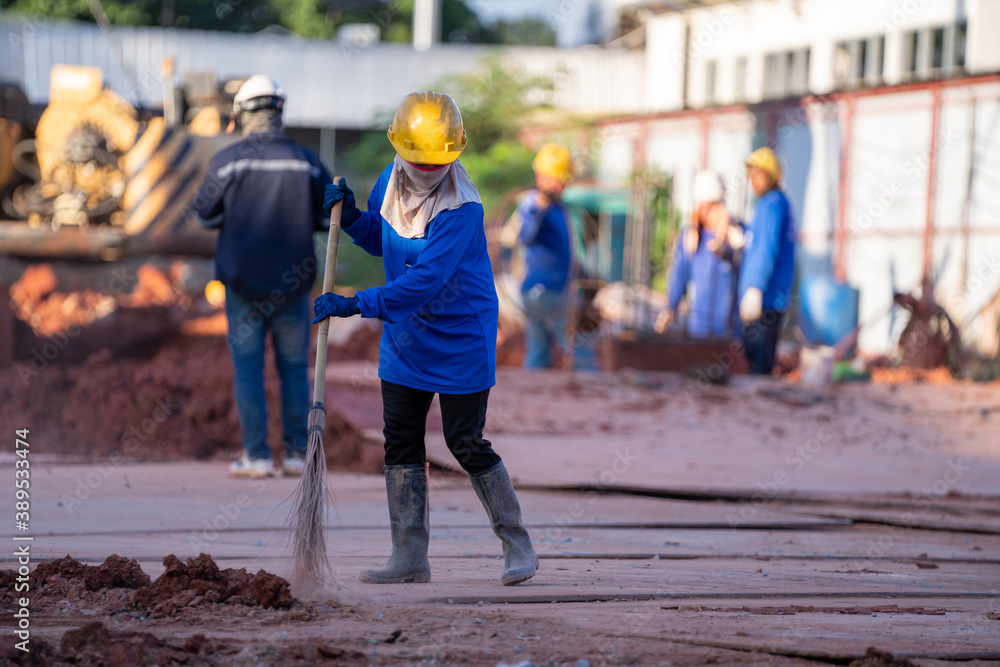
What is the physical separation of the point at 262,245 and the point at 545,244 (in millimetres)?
4043

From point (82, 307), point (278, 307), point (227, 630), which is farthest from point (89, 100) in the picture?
point (227, 630)

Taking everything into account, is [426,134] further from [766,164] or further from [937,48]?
[937,48]

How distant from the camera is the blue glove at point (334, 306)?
3654 mm

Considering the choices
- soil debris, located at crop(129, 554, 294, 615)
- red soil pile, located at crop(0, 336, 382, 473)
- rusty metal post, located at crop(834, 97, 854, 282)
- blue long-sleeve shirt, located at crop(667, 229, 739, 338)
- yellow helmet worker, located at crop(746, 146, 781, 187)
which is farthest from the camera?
rusty metal post, located at crop(834, 97, 854, 282)

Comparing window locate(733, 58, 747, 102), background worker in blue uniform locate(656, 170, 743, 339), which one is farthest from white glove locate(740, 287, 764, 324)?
window locate(733, 58, 747, 102)

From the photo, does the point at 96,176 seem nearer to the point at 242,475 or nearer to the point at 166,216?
the point at 166,216

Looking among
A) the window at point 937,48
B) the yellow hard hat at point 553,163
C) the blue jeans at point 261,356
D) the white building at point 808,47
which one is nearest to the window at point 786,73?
the white building at point 808,47

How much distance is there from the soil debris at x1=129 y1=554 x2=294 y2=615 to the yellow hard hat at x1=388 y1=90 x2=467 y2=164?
1444mm

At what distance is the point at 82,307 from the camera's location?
1134cm

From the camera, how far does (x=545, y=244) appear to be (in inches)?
386

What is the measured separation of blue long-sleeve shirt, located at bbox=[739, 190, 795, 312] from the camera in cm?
943

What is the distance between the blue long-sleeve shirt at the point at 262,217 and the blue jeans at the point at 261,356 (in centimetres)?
10

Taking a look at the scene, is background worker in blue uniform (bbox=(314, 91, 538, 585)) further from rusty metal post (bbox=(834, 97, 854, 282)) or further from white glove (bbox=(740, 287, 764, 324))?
rusty metal post (bbox=(834, 97, 854, 282))

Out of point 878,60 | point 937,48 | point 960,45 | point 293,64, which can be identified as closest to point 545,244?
point 960,45
